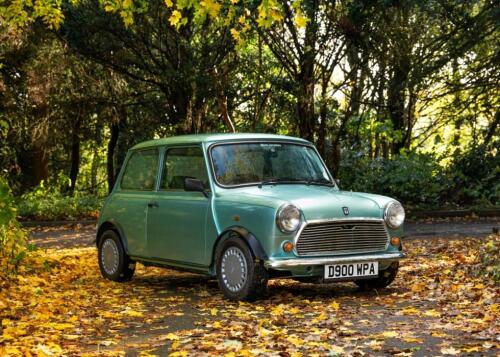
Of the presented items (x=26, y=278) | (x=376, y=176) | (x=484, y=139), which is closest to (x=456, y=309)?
(x=26, y=278)

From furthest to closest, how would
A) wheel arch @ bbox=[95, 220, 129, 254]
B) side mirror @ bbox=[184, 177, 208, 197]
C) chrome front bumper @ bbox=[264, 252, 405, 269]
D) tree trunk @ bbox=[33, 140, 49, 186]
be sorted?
tree trunk @ bbox=[33, 140, 49, 186] → wheel arch @ bbox=[95, 220, 129, 254] → side mirror @ bbox=[184, 177, 208, 197] → chrome front bumper @ bbox=[264, 252, 405, 269]

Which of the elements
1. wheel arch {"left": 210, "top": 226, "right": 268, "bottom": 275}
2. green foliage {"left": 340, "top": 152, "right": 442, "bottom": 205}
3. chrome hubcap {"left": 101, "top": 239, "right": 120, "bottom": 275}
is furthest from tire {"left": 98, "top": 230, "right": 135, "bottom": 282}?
green foliage {"left": 340, "top": 152, "right": 442, "bottom": 205}

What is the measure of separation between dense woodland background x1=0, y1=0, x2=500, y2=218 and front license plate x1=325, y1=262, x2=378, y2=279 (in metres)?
10.0

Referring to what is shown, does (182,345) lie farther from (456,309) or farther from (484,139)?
(484,139)

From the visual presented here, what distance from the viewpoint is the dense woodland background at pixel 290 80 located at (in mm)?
21031

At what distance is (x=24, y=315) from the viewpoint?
833cm

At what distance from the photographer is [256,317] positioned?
776cm

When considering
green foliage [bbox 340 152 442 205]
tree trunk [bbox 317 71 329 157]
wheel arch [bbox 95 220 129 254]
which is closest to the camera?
wheel arch [bbox 95 220 129 254]

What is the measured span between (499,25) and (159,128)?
13.9 metres

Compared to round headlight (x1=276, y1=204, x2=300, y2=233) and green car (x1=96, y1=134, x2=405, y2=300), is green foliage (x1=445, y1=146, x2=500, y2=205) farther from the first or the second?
round headlight (x1=276, y1=204, x2=300, y2=233)

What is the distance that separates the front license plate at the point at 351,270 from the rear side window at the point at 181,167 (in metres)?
1.85

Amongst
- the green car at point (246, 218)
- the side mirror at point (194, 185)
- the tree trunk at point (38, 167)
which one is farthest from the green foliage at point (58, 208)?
the side mirror at point (194, 185)

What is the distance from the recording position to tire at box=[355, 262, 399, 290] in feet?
30.7

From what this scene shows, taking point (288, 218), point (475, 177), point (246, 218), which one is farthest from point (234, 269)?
point (475, 177)
